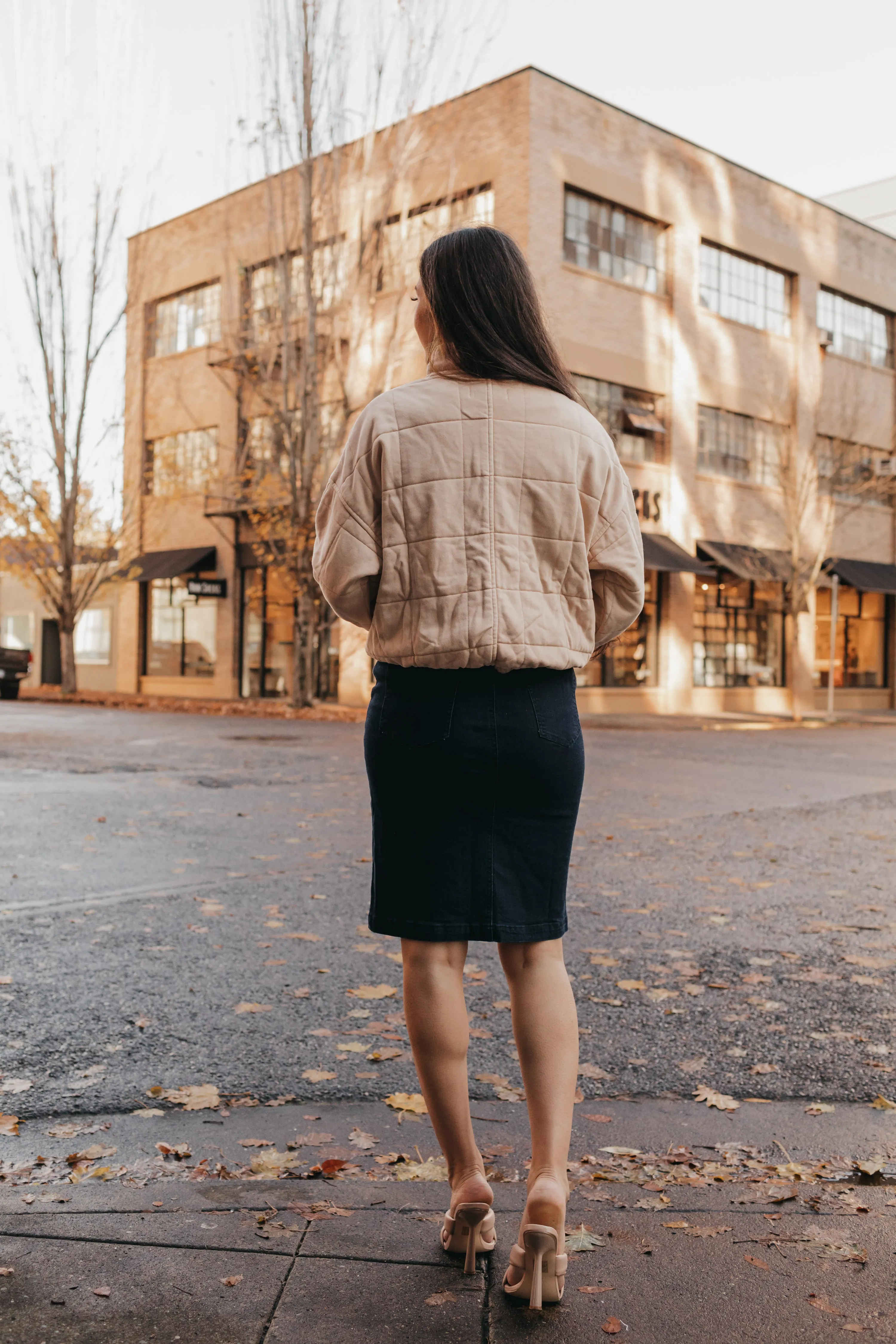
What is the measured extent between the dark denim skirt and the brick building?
65.6 ft

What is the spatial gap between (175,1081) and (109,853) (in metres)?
3.62

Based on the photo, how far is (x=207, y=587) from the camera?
27625 mm

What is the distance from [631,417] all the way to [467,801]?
23695 millimetres

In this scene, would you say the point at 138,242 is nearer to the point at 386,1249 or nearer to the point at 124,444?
the point at 124,444

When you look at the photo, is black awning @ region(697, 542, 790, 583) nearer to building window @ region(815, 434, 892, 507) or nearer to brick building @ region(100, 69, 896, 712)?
brick building @ region(100, 69, 896, 712)

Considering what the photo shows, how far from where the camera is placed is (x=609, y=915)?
17.4ft

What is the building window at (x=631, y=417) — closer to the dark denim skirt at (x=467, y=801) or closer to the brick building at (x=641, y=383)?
the brick building at (x=641, y=383)

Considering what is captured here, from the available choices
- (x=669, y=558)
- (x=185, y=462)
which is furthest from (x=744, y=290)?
(x=185, y=462)

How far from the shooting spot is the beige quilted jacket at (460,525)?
83.5 inches

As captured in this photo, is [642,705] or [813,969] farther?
[642,705]

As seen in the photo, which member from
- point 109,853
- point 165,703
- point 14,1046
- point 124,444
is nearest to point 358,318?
point 165,703

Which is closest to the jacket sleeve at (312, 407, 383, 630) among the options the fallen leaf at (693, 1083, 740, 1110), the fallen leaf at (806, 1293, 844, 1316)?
the fallen leaf at (806, 1293, 844, 1316)

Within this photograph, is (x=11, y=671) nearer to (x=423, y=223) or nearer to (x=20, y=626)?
(x=423, y=223)

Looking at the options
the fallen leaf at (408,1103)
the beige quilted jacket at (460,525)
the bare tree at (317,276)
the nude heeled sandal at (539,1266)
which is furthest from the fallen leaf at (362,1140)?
the bare tree at (317,276)
